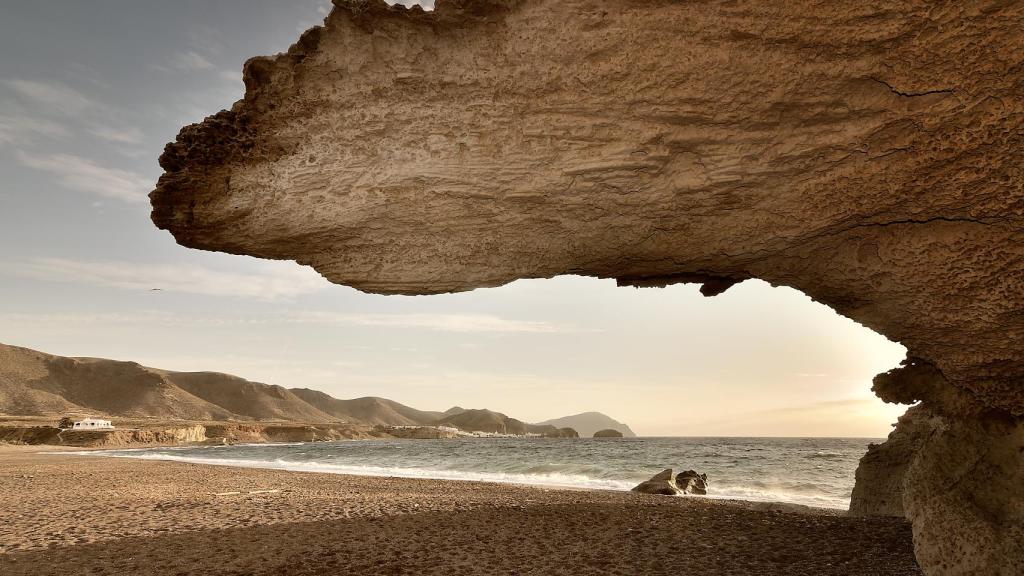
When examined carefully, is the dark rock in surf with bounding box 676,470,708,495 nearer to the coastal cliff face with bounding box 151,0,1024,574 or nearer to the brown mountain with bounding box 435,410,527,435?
the coastal cliff face with bounding box 151,0,1024,574

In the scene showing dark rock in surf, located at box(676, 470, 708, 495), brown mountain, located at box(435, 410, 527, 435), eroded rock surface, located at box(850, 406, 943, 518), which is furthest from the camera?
brown mountain, located at box(435, 410, 527, 435)

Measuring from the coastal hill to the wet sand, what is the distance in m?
92.4

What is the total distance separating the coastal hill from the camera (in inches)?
3455

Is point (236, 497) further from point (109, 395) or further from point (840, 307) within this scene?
point (109, 395)

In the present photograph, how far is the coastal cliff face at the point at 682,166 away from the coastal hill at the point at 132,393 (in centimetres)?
9809

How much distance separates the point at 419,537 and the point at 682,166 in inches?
235

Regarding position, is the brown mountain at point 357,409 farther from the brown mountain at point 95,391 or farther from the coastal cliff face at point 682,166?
the coastal cliff face at point 682,166

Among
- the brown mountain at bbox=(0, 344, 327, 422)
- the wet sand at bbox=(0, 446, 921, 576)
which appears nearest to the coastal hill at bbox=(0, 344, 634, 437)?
the brown mountain at bbox=(0, 344, 327, 422)

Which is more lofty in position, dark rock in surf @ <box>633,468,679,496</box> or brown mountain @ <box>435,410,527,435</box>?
dark rock in surf @ <box>633,468,679,496</box>

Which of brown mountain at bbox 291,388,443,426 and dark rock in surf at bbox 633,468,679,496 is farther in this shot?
brown mountain at bbox 291,388,443,426

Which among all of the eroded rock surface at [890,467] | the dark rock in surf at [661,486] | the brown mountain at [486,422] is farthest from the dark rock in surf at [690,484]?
the brown mountain at [486,422]

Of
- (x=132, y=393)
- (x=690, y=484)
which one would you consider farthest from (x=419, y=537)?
(x=132, y=393)

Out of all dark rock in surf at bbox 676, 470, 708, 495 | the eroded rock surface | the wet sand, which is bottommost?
dark rock in surf at bbox 676, 470, 708, 495

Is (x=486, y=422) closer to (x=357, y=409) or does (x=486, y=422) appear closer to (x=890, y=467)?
(x=357, y=409)
